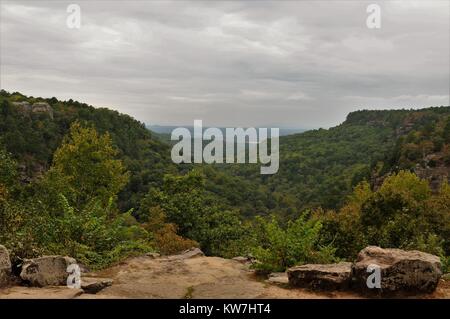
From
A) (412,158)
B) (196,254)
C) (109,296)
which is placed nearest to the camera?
(109,296)

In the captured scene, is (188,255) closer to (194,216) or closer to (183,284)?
(183,284)

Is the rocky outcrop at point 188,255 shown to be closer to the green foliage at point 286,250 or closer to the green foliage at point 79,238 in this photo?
the green foliage at point 79,238

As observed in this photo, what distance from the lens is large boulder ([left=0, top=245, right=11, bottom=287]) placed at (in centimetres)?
700

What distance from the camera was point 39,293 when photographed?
6.67 metres

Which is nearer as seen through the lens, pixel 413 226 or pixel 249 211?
pixel 413 226

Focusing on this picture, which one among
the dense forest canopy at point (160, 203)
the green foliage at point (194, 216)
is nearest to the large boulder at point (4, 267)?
the dense forest canopy at point (160, 203)

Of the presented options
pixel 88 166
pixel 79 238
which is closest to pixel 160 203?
pixel 88 166

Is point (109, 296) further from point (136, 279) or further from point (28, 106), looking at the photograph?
point (28, 106)

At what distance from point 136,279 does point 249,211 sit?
2699 inches

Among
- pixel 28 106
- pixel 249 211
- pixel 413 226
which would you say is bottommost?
pixel 249 211

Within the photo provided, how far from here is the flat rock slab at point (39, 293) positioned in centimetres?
644

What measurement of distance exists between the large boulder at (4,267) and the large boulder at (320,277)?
4499mm
